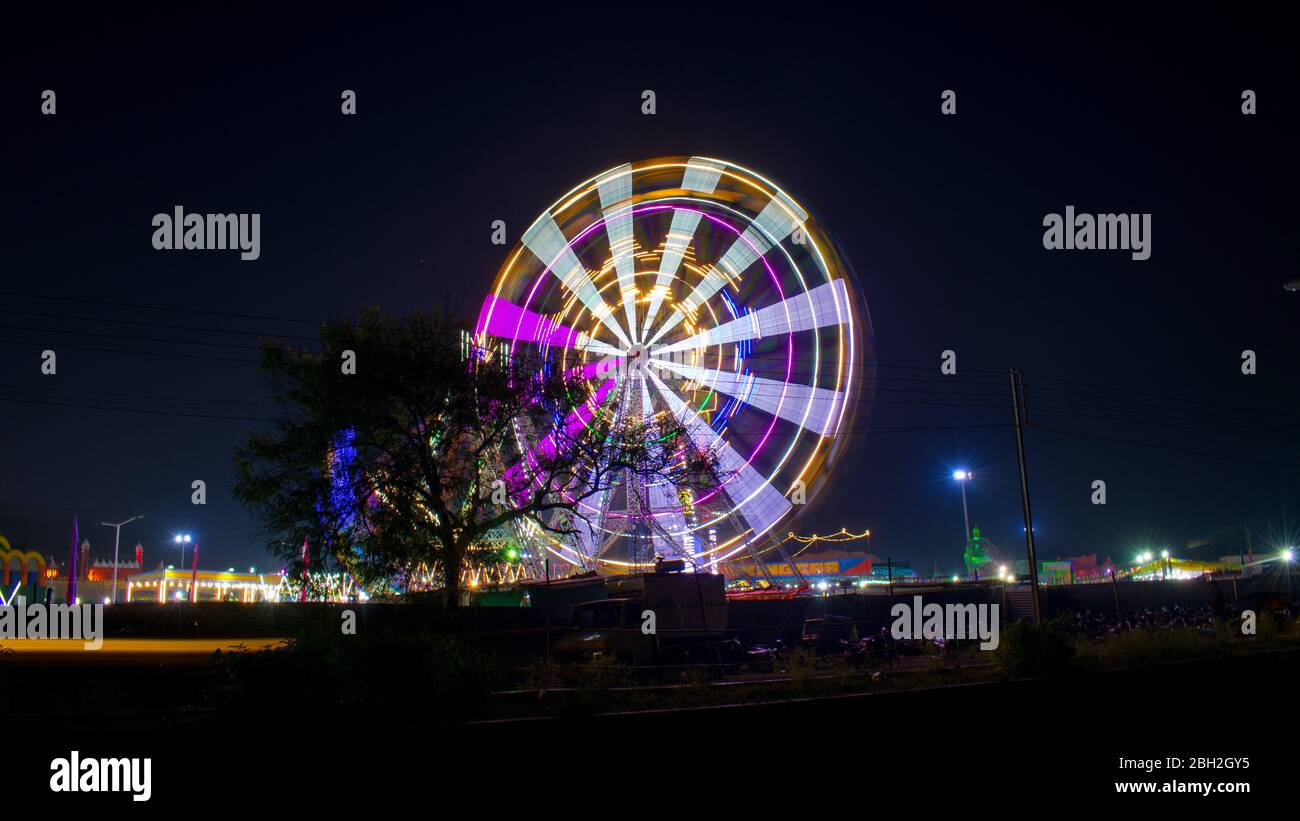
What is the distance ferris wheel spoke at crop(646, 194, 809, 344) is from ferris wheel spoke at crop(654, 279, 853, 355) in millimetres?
1061

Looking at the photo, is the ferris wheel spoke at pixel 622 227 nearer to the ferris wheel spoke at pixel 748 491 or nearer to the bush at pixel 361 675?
the ferris wheel spoke at pixel 748 491

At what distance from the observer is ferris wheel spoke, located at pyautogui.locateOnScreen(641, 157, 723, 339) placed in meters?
31.9

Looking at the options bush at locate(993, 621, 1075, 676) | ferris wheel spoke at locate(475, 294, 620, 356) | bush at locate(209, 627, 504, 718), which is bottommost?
bush at locate(993, 621, 1075, 676)

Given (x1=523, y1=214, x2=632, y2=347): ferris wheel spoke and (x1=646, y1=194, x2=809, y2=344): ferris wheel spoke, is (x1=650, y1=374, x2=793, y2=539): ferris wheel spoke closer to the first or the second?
(x1=646, y1=194, x2=809, y2=344): ferris wheel spoke

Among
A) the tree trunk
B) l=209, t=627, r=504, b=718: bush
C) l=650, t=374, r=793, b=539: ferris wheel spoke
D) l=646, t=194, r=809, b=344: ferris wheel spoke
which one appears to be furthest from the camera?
l=646, t=194, r=809, b=344: ferris wheel spoke

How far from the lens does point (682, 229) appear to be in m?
33.0

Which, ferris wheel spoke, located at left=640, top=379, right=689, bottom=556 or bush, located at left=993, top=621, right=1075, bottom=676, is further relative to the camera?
ferris wheel spoke, located at left=640, top=379, right=689, bottom=556

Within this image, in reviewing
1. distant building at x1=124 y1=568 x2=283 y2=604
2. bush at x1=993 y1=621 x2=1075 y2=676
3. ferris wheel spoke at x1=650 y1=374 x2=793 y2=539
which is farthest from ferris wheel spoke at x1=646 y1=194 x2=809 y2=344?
distant building at x1=124 y1=568 x2=283 y2=604

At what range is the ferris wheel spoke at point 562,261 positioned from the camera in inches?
1264

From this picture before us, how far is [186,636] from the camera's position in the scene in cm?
2728

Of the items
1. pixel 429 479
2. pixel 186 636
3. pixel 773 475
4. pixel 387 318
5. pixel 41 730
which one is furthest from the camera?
pixel 773 475
